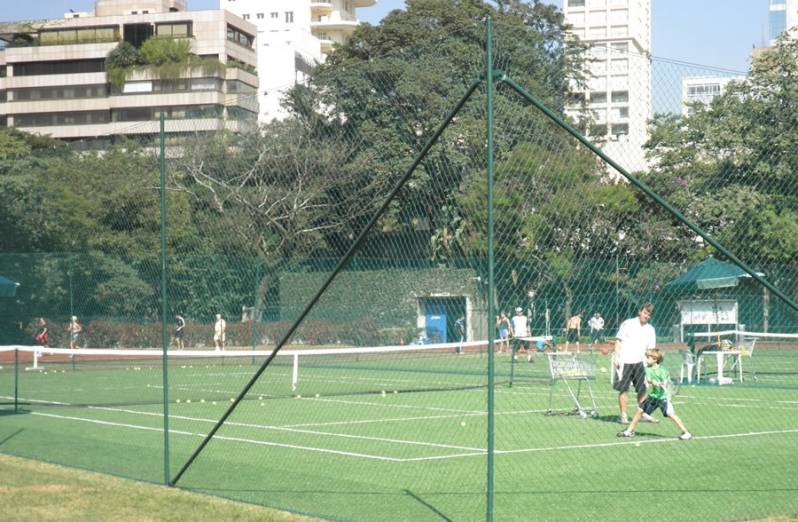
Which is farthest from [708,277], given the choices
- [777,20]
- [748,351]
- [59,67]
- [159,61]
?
[777,20]

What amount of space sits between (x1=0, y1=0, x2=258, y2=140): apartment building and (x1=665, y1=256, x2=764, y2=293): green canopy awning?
63.6 m

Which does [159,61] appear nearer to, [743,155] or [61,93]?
[61,93]

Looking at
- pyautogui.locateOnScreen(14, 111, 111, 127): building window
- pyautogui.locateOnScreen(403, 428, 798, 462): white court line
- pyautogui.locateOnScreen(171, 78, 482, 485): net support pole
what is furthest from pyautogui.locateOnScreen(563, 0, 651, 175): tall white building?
pyautogui.locateOnScreen(14, 111, 111, 127): building window

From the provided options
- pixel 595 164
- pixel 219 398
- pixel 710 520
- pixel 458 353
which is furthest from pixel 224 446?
pixel 219 398

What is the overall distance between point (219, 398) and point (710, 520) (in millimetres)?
14004

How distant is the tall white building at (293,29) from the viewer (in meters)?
81.6

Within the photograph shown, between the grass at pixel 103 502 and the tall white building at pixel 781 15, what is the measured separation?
9816cm

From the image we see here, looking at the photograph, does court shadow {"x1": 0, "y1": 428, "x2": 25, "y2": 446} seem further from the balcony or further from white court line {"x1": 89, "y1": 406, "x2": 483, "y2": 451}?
the balcony

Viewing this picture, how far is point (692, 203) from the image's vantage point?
45.3 ft

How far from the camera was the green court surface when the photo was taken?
1003 centimetres

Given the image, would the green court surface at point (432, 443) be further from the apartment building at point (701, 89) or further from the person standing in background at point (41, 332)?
the apartment building at point (701, 89)

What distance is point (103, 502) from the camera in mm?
10109

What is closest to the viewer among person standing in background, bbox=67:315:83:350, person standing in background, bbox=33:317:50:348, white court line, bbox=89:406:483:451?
white court line, bbox=89:406:483:451

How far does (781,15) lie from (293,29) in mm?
44054
